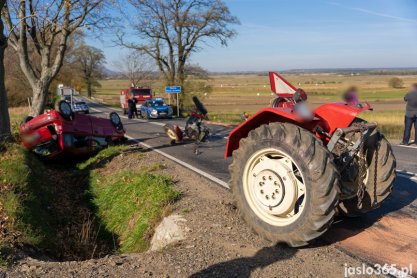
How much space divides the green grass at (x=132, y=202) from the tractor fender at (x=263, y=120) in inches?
62.6

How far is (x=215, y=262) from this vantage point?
155 inches

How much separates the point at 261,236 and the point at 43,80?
13.3m

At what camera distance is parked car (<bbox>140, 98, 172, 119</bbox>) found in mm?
27859

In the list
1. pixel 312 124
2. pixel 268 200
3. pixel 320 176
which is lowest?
pixel 268 200

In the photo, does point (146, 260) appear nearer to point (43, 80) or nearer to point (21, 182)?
point (21, 182)

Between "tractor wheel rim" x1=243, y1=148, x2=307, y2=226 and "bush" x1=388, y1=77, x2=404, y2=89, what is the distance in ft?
8.17

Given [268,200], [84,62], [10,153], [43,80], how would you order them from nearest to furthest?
[268,200], [10,153], [43,80], [84,62]

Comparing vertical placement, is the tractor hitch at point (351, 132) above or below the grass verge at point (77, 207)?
above

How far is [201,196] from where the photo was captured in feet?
20.9

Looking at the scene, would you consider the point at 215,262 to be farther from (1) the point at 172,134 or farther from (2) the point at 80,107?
(2) the point at 80,107

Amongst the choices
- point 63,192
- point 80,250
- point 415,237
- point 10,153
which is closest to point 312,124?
point 415,237

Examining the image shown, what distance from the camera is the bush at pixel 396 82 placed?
18.8 ft

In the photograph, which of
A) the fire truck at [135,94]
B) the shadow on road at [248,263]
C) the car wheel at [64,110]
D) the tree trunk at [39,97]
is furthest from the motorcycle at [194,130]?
the fire truck at [135,94]

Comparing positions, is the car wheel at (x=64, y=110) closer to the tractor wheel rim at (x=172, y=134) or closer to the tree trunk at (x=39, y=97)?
the tractor wheel rim at (x=172, y=134)
